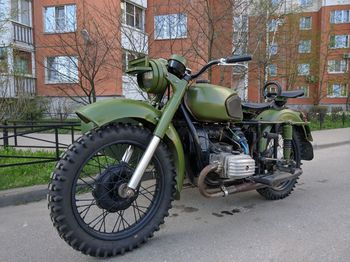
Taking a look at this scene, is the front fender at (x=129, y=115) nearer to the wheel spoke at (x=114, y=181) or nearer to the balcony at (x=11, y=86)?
the wheel spoke at (x=114, y=181)

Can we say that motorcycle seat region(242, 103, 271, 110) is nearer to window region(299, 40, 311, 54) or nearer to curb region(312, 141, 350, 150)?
curb region(312, 141, 350, 150)

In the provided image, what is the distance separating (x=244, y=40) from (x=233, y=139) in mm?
7076

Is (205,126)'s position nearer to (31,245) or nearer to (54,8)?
(31,245)

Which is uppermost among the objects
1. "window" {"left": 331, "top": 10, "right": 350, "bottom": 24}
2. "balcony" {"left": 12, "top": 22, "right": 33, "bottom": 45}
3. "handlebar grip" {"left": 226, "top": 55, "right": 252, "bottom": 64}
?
"window" {"left": 331, "top": 10, "right": 350, "bottom": 24}

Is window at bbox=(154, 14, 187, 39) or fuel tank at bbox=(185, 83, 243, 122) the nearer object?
fuel tank at bbox=(185, 83, 243, 122)

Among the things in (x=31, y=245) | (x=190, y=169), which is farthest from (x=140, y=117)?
(x=31, y=245)

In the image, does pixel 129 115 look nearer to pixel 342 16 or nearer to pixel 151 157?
pixel 151 157

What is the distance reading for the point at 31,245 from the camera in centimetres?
337

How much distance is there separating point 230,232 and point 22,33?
19.8 metres

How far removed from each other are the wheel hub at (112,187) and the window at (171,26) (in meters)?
7.04

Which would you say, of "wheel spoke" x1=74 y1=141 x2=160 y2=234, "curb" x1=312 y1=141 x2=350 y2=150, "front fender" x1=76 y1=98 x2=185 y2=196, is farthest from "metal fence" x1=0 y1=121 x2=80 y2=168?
"curb" x1=312 y1=141 x2=350 y2=150

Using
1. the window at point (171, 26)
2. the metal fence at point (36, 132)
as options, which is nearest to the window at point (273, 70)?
the window at point (171, 26)

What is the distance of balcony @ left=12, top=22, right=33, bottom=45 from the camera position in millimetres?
19203

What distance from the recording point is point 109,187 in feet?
10.3
